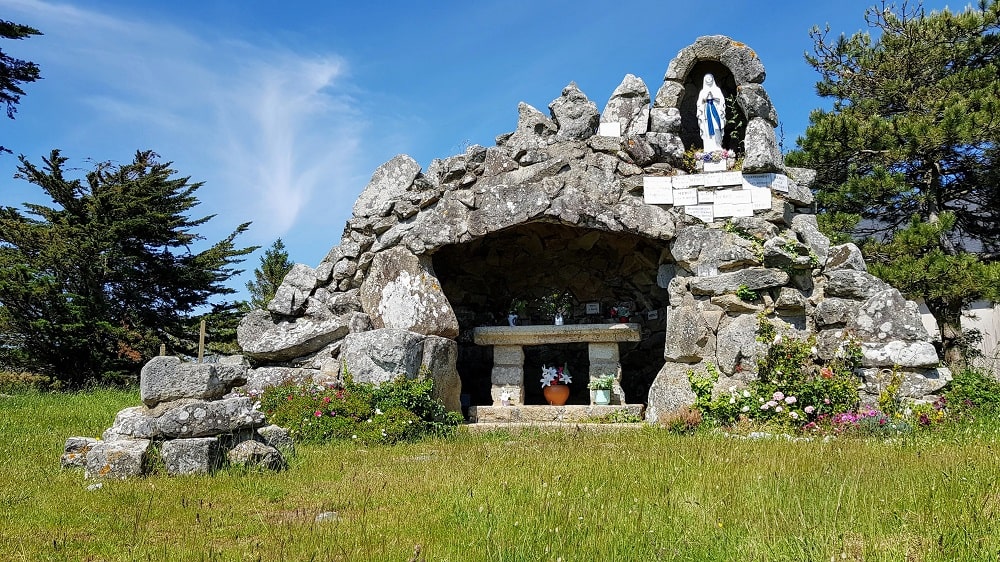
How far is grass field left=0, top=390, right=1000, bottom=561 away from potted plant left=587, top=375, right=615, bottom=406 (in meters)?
4.06

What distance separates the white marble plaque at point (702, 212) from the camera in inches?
389

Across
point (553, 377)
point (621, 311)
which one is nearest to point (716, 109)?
point (621, 311)

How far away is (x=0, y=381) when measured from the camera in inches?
607

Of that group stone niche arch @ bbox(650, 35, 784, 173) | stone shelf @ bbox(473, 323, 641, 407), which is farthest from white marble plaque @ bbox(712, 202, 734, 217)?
stone shelf @ bbox(473, 323, 641, 407)

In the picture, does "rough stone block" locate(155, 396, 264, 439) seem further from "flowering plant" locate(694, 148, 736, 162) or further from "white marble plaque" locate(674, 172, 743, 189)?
"flowering plant" locate(694, 148, 736, 162)

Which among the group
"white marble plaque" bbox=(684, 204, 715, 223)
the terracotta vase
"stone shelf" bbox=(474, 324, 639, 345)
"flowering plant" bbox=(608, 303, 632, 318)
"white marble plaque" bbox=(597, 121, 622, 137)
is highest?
"white marble plaque" bbox=(597, 121, 622, 137)

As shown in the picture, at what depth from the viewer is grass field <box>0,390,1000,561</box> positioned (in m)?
3.52

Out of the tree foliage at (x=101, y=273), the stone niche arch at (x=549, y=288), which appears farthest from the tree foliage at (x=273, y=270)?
the stone niche arch at (x=549, y=288)

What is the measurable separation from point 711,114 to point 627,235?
7.22 ft

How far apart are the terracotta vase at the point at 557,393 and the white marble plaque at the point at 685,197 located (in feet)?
11.9

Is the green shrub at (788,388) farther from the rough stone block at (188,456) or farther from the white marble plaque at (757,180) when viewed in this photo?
the rough stone block at (188,456)

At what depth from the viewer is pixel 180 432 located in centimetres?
580

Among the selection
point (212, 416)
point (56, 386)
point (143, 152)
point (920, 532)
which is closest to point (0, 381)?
point (56, 386)

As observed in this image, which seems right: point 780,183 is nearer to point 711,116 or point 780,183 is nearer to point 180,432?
point 711,116
